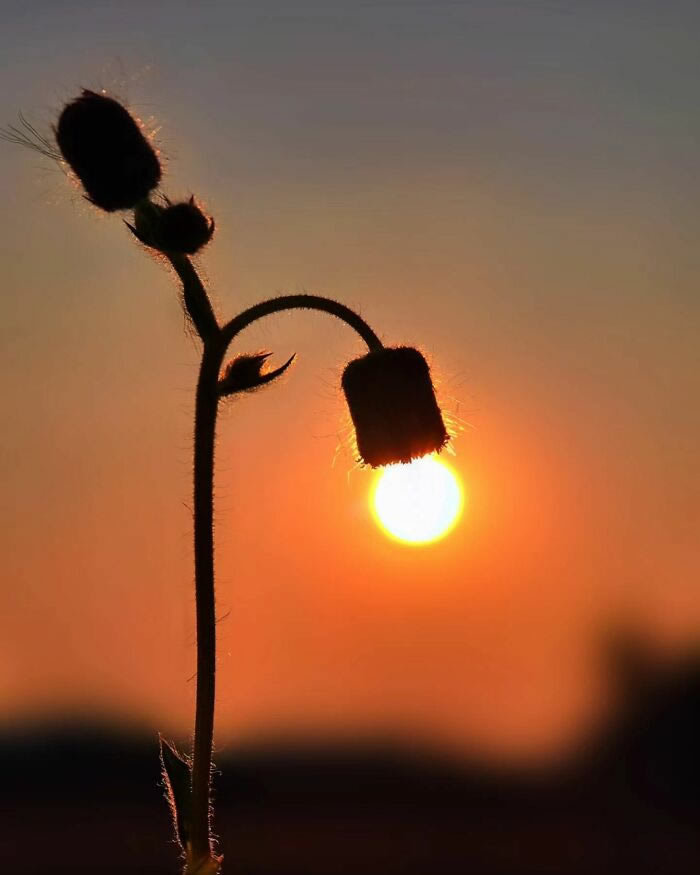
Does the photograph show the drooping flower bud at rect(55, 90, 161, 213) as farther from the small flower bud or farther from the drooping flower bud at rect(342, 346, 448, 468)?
the drooping flower bud at rect(342, 346, 448, 468)

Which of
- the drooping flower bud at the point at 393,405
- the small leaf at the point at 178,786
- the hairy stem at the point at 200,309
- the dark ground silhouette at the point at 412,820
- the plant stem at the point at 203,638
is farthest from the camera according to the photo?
the dark ground silhouette at the point at 412,820

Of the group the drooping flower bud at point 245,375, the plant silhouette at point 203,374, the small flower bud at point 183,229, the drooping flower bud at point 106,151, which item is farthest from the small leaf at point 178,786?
the drooping flower bud at point 106,151

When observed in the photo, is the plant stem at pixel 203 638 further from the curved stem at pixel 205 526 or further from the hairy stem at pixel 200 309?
the hairy stem at pixel 200 309

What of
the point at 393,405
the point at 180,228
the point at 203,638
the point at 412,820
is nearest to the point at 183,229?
the point at 180,228

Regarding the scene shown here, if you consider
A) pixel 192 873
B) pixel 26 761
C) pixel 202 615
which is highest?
pixel 202 615

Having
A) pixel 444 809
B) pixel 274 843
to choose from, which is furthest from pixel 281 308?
pixel 444 809

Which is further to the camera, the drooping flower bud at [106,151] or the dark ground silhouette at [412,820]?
the dark ground silhouette at [412,820]

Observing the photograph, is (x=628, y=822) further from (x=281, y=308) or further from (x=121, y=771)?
(x=281, y=308)

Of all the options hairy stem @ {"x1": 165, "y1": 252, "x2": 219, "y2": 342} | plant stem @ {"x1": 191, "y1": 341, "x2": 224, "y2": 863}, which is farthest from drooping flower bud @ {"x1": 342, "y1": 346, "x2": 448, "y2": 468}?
plant stem @ {"x1": 191, "y1": 341, "x2": 224, "y2": 863}
